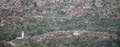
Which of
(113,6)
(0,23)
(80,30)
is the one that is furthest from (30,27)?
(113,6)

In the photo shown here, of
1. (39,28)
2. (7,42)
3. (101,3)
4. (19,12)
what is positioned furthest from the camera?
(101,3)

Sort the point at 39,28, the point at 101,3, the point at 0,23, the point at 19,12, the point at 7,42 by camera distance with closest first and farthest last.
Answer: the point at 7,42 < the point at 0,23 < the point at 39,28 < the point at 19,12 < the point at 101,3

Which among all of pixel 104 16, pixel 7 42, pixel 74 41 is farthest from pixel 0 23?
pixel 104 16

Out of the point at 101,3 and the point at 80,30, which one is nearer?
the point at 80,30

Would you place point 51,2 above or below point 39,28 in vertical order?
above

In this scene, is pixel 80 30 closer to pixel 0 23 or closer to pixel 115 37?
pixel 115 37

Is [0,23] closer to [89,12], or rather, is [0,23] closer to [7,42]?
[7,42]
